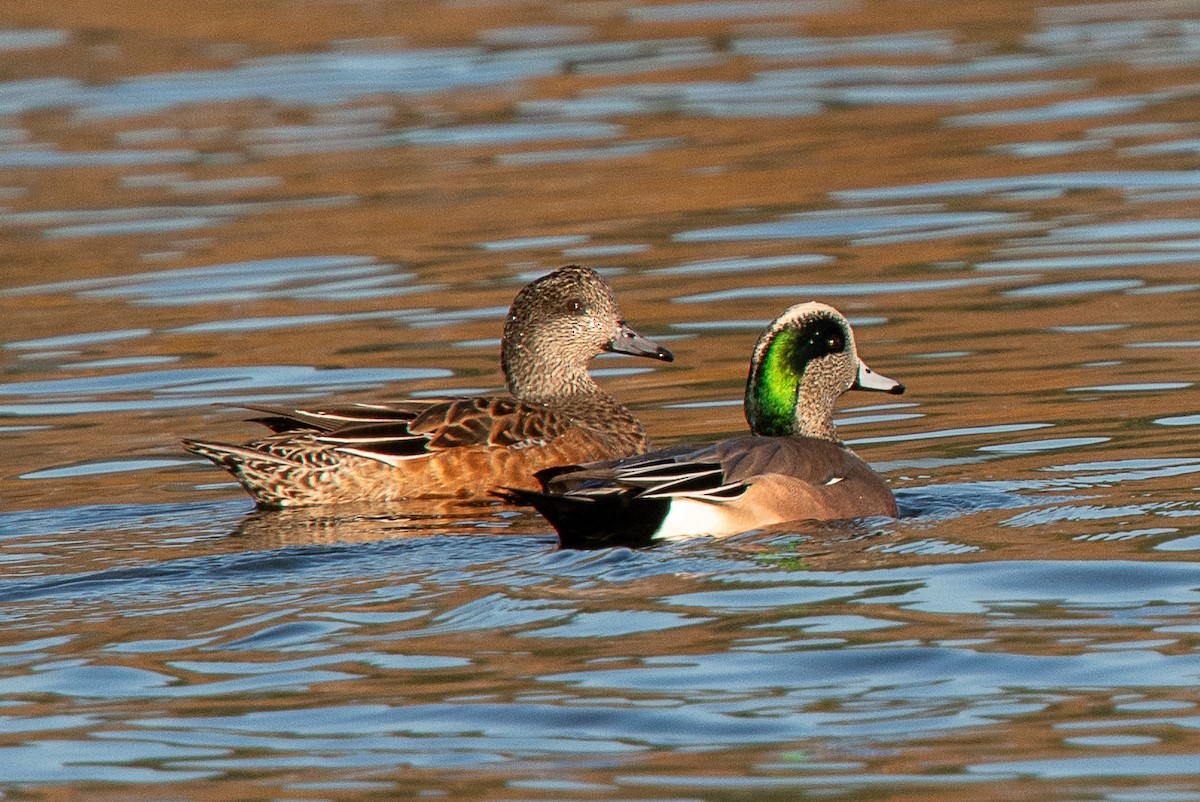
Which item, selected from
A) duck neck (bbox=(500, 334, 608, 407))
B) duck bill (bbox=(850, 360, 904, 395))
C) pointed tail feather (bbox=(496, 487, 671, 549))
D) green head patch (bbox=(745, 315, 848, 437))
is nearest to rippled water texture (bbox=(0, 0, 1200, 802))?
pointed tail feather (bbox=(496, 487, 671, 549))

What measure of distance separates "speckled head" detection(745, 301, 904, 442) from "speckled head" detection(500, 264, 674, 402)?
129cm

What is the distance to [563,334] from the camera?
9.56 meters

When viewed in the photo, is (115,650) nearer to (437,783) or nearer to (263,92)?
(437,783)

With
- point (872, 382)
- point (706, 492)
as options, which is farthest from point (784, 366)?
point (706, 492)

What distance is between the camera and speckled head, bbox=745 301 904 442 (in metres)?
8.18

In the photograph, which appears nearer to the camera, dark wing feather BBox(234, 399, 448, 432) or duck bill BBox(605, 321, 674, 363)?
dark wing feather BBox(234, 399, 448, 432)

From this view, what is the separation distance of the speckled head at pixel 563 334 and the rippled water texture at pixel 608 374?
466 millimetres

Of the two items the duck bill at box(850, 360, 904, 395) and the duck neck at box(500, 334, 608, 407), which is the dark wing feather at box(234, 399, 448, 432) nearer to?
the duck neck at box(500, 334, 608, 407)

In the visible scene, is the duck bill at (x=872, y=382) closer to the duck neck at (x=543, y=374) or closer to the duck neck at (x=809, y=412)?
the duck neck at (x=809, y=412)

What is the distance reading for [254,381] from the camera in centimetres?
1113

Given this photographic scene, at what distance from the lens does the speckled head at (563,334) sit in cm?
953

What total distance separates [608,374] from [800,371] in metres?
3.37

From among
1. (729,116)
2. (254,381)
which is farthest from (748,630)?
(729,116)

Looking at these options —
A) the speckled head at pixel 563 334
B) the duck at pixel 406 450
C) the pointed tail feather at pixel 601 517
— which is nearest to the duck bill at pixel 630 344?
the speckled head at pixel 563 334
